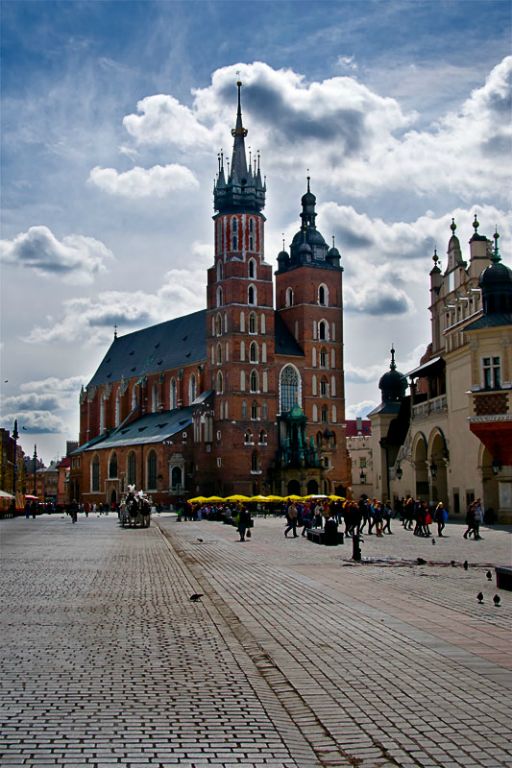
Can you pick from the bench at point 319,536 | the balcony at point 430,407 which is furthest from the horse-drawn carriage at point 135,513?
the bench at point 319,536

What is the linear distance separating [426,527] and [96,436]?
91.3 m

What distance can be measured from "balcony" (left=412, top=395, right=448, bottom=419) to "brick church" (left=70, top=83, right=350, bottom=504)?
3637 cm

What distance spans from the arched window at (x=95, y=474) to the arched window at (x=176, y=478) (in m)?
18.8

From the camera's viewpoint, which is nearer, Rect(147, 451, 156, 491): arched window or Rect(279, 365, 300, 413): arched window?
Rect(147, 451, 156, 491): arched window

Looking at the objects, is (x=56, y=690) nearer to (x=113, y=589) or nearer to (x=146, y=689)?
(x=146, y=689)

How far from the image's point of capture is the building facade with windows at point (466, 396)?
41.6m

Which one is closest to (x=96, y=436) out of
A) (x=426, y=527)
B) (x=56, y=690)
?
(x=426, y=527)

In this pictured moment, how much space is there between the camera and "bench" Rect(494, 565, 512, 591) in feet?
56.6

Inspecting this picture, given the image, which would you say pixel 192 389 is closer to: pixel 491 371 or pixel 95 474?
pixel 95 474

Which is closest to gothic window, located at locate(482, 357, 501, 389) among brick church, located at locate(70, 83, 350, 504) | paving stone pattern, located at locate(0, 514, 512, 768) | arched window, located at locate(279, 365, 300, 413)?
paving stone pattern, located at locate(0, 514, 512, 768)

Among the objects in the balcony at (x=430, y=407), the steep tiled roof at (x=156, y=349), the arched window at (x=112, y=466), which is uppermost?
the steep tiled roof at (x=156, y=349)

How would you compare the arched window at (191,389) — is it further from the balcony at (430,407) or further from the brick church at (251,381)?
the balcony at (430,407)

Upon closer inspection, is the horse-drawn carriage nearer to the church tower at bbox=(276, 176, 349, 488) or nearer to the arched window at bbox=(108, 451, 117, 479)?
the church tower at bbox=(276, 176, 349, 488)

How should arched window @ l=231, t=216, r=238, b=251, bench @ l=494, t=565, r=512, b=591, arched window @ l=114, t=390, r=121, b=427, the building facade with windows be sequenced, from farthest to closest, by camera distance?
arched window @ l=114, t=390, r=121, b=427 → arched window @ l=231, t=216, r=238, b=251 → the building facade with windows → bench @ l=494, t=565, r=512, b=591
